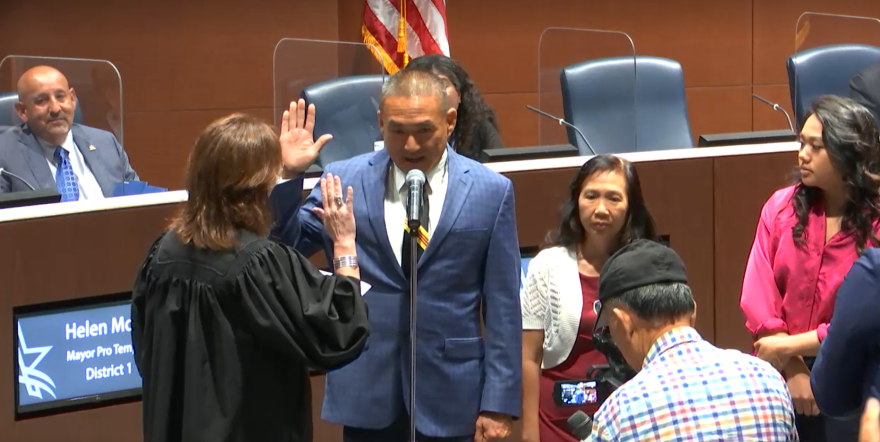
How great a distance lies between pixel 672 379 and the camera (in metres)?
1.79

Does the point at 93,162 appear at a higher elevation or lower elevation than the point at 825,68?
lower

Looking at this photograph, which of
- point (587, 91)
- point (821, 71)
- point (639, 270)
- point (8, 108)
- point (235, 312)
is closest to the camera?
point (639, 270)

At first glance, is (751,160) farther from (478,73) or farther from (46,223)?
(478,73)

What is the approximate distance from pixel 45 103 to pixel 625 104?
8.87 feet

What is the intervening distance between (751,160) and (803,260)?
1.58 m

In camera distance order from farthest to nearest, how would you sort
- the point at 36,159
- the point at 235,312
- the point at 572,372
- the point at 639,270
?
the point at 36,159, the point at 572,372, the point at 235,312, the point at 639,270

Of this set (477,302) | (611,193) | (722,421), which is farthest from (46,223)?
(722,421)

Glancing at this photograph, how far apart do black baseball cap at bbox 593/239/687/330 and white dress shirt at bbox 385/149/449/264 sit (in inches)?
33.2

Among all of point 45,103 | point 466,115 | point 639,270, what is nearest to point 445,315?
point 639,270

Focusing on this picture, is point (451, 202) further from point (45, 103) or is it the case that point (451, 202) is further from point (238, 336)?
point (45, 103)

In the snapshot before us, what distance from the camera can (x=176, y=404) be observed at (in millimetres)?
2428

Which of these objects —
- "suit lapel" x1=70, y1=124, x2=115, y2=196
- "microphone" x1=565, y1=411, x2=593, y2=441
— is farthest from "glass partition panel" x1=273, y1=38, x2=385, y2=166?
"microphone" x1=565, y1=411, x2=593, y2=441

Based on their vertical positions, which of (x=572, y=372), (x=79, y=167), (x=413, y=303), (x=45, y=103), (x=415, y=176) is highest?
(x=45, y=103)

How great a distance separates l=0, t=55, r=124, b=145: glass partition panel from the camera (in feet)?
15.1
